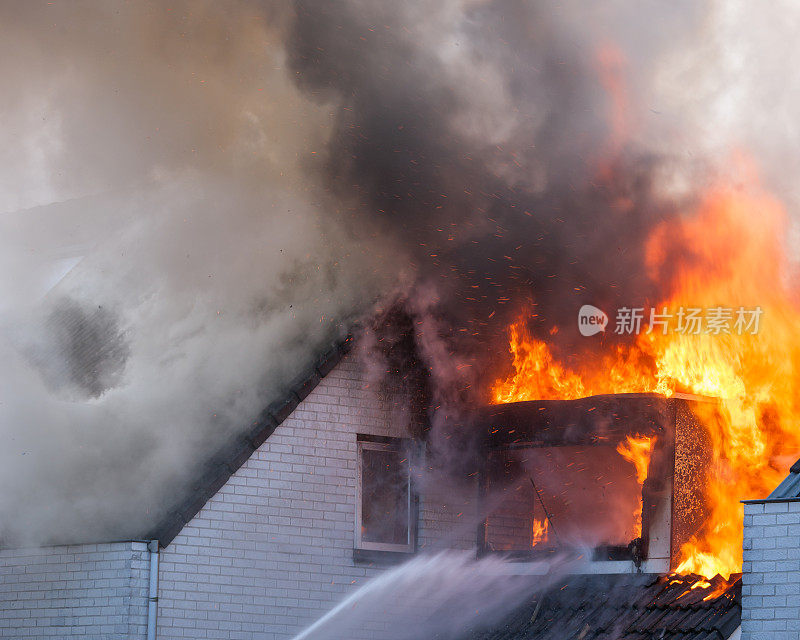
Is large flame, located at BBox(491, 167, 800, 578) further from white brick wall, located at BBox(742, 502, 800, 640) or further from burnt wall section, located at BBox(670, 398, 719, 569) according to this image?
white brick wall, located at BBox(742, 502, 800, 640)

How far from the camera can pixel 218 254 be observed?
15.0 meters

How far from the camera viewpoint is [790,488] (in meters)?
10.9

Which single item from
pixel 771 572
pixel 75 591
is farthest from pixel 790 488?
pixel 75 591

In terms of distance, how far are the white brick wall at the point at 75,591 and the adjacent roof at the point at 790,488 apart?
5840 millimetres

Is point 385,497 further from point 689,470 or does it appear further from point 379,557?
point 689,470

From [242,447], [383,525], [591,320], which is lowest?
[383,525]

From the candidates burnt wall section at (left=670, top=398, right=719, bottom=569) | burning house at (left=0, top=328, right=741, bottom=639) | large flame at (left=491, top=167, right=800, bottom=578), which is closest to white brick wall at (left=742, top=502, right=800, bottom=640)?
burning house at (left=0, top=328, right=741, bottom=639)

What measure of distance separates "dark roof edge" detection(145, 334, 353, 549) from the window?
0.96 meters

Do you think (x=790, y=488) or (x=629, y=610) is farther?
(x=629, y=610)

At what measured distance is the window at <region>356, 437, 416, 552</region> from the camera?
582 inches

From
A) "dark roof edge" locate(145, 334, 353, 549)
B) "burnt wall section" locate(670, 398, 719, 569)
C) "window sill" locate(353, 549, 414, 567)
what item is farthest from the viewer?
"window sill" locate(353, 549, 414, 567)

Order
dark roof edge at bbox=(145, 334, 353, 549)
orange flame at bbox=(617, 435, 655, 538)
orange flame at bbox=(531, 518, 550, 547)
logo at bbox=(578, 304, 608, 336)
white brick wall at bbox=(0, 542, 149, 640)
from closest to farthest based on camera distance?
white brick wall at bbox=(0, 542, 149, 640) → dark roof edge at bbox=(145, 334, 353, 549) → orange flame at bbox=(617, 435, 655, 538) → logo at bbox=(578, 304, 608, 336) → orange flame at bbox=(531, 518, 550, 547)

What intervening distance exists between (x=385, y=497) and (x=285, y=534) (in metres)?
1.45

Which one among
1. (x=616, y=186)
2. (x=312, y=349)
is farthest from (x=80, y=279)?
(x=616, y=186)
